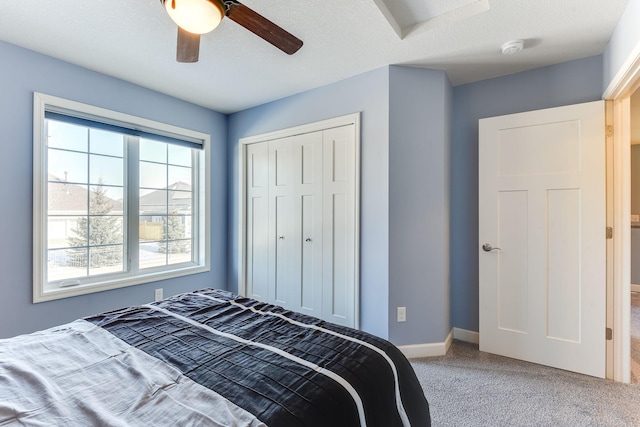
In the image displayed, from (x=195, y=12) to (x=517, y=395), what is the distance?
9.01 ft

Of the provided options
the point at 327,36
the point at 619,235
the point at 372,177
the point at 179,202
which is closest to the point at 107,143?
the point at 179,202

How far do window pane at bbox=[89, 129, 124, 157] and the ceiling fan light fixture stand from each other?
181 centimetres

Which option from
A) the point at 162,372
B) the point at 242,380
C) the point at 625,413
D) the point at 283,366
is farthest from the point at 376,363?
the point at 625,413

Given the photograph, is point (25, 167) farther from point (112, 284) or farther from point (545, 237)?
point (545, 237)

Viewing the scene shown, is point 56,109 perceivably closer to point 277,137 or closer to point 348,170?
point 277,137

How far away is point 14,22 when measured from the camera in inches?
72.3

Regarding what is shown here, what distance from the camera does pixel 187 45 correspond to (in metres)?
1.56

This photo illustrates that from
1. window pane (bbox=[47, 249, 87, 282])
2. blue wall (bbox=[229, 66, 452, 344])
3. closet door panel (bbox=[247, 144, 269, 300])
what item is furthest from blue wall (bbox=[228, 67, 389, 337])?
window pane (bbox=[47, 249, 87, 282])

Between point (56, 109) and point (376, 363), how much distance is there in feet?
9.34

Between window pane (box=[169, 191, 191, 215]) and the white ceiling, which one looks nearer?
the white ceiling

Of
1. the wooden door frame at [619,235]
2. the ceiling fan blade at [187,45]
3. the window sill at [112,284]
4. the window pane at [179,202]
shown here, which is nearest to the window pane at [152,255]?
the window sill at [112,284]

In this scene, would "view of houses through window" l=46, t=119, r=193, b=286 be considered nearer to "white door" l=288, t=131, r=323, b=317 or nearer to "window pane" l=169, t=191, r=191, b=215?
"window pane" l=169, t=191, r=191, b=215

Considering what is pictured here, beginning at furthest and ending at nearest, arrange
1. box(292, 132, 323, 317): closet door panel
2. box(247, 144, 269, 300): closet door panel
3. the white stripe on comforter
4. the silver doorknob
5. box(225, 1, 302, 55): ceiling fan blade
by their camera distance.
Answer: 1. box(247, 144, 269, 300): closet door panel
2. box(292, 132, 323, 317): closet door panel
3. the silver doorknob
4. box(225, 1, 302, 55): ceiling fan blade
5. the white stripe on comforter

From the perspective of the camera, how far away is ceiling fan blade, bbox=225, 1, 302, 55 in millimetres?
1344
